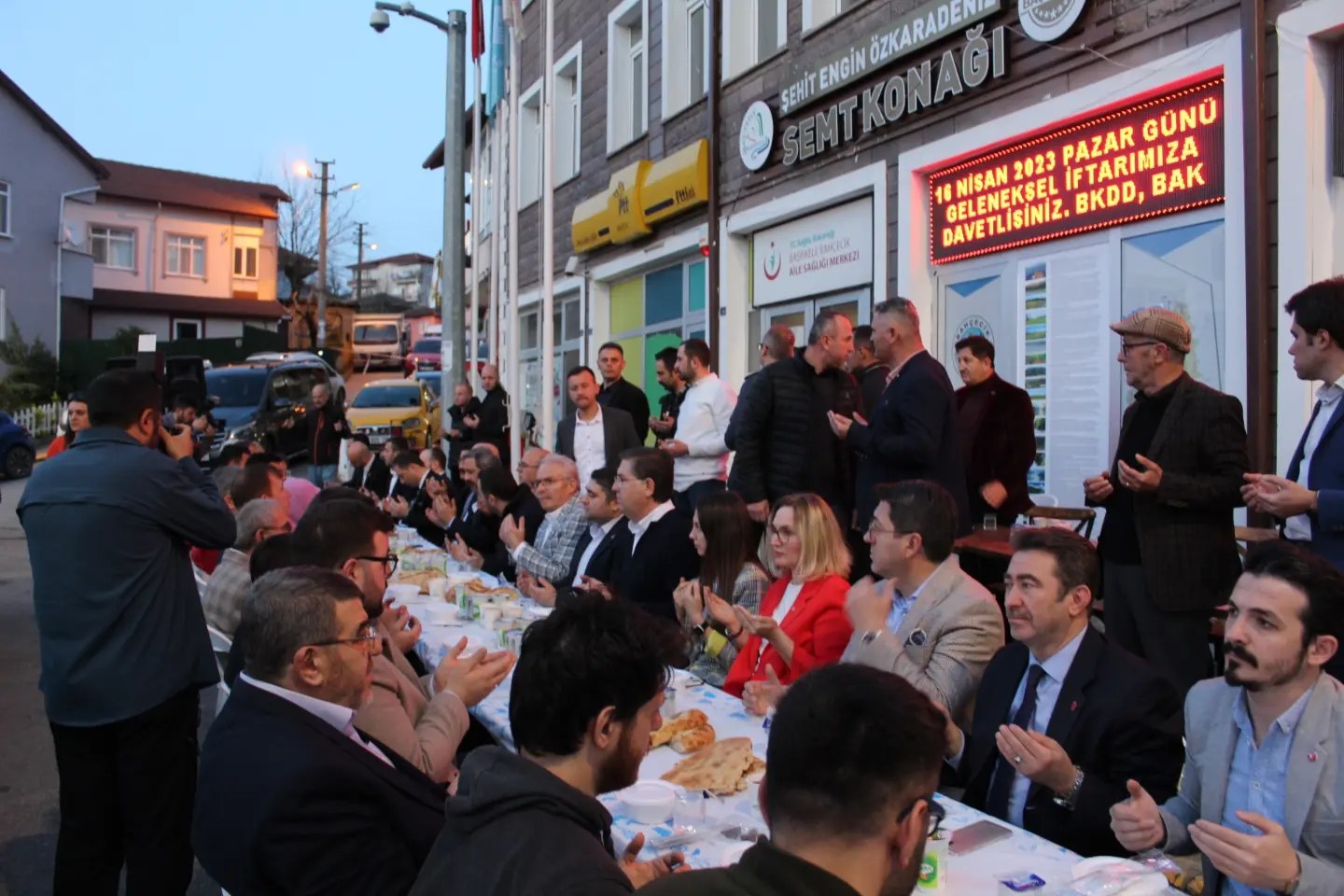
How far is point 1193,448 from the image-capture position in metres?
4.53

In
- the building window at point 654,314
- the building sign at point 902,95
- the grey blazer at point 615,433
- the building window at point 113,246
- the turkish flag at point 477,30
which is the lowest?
the grey blazer at point 615,433

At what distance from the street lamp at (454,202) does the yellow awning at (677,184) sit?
275cm

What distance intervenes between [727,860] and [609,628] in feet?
2.07

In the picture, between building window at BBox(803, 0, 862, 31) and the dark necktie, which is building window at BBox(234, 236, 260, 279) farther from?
the dark necktie

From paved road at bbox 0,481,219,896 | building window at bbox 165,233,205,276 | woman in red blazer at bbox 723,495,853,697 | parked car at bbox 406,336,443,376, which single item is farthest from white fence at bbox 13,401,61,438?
woman in red blazer at bbox 723,495,853,697

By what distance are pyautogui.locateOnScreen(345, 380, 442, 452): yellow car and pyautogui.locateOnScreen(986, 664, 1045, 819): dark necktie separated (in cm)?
1784

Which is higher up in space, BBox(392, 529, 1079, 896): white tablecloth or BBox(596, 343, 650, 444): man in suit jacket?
BBox(596, 343, 650, 444): man in suit jacket

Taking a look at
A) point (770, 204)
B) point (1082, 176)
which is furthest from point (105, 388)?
point (770, 204)

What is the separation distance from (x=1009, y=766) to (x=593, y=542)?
3584 mm

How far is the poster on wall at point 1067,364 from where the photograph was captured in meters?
7.15

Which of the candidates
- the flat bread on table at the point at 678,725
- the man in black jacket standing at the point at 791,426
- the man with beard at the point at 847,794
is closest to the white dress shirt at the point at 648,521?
the man in black jacket standing at the point at 791,426

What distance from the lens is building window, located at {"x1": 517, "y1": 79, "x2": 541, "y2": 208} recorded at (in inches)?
761

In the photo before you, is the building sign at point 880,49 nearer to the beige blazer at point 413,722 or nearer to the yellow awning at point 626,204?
the yellow awning at point 626,204

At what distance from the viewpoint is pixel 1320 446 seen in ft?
12.8
